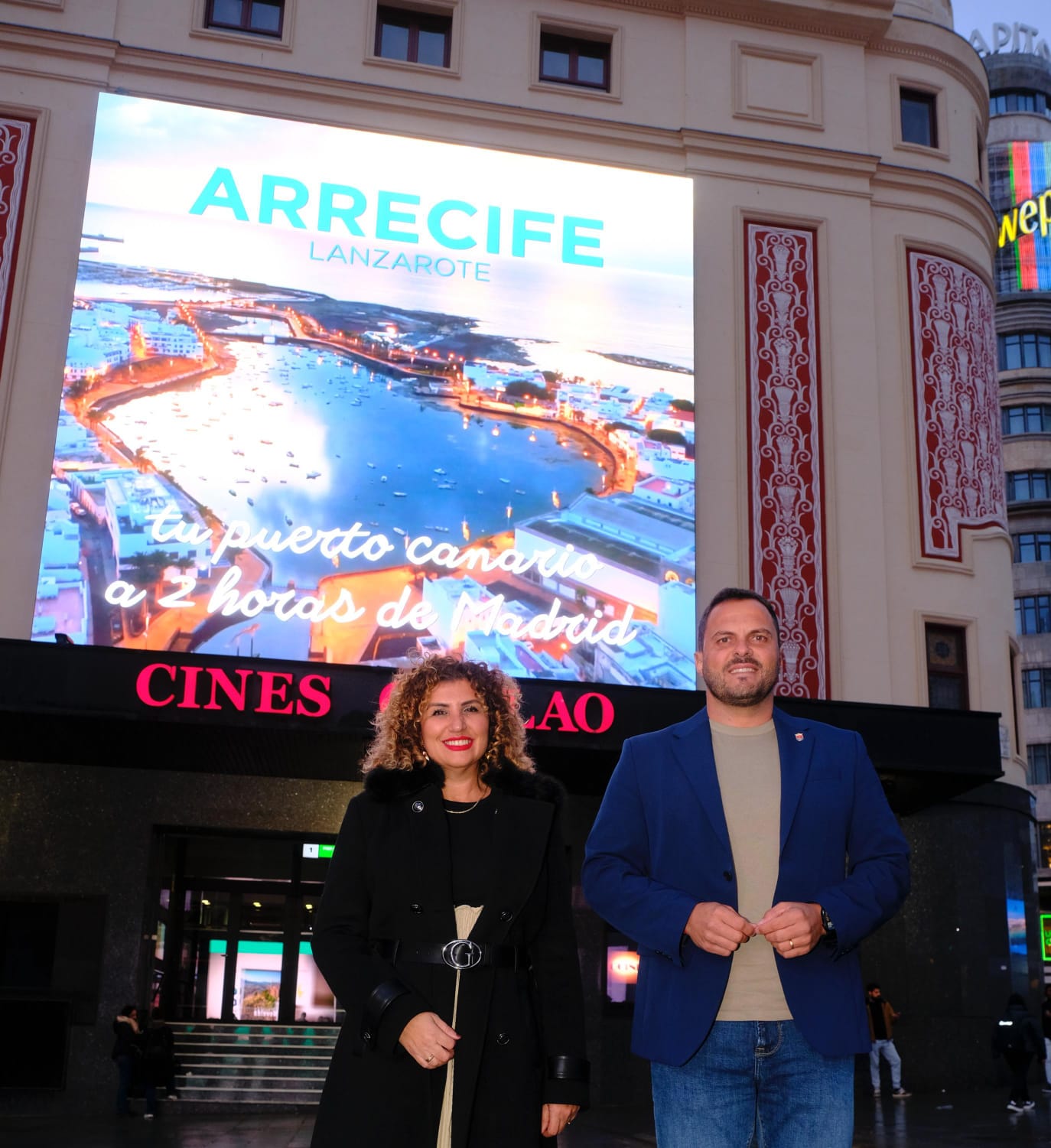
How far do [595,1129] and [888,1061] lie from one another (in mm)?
5253

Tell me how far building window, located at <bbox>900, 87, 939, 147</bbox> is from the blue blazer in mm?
19363

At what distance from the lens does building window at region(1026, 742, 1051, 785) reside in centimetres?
5328

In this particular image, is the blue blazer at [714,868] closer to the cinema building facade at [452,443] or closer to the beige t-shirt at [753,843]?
the beige t-shirt at [753,843]

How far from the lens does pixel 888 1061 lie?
17.0 meters

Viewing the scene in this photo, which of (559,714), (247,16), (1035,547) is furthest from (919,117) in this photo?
(1035,547)

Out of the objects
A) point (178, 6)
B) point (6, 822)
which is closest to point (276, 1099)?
point (6, 822)

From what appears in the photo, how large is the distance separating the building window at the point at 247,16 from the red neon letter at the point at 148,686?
1021 cm

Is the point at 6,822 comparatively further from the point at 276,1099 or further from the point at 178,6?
the point at 178,6

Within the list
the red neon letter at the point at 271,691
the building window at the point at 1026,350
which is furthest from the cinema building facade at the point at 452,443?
the building window at the point at 1026,350

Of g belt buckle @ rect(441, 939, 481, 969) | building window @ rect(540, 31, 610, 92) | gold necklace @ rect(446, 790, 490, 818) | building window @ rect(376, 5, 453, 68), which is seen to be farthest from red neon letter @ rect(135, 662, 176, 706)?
building window @ rect(540, 31, 610, 92)

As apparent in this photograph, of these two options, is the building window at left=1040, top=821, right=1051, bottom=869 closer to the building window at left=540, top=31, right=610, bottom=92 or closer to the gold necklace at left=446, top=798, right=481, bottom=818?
the building window at left=540, top=31, right=610, bottom=92

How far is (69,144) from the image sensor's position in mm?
17531

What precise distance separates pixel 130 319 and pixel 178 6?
5083mm

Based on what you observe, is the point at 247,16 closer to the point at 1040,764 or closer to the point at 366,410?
the point at 366,410
